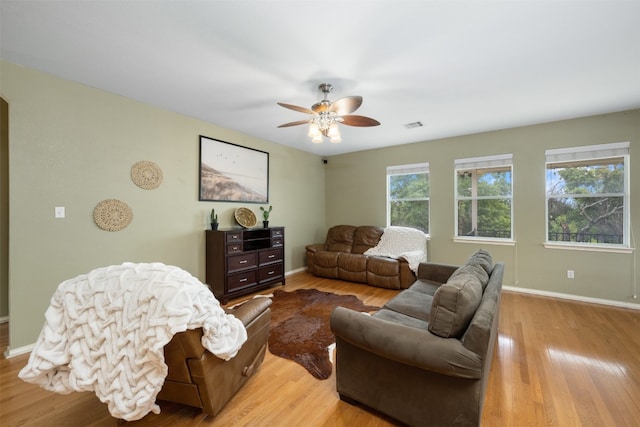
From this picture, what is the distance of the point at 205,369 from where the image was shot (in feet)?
4.60

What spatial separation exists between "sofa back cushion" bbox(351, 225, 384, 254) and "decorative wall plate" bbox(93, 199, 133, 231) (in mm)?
3726

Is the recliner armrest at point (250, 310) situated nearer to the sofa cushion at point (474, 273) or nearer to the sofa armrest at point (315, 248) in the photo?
the sofa cushion at point (474, 273)

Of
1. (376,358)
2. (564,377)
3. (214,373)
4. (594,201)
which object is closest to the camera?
(214,373)

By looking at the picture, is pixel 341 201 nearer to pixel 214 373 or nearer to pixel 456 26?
pixel 456 26

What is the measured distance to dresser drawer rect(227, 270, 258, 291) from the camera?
3.65 m

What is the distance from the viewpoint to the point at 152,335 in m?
1.19

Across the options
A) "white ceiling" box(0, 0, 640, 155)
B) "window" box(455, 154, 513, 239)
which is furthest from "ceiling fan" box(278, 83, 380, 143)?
"window" box(455, 154, 513, 239)

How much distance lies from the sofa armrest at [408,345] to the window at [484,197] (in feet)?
12.1

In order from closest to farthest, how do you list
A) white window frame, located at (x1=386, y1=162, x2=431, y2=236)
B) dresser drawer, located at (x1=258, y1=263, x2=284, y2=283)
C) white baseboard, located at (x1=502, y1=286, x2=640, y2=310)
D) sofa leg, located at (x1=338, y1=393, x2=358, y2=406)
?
sofa leg, located at (x1=338, y1=393, x2=358, y2=406)
white baseboard, located at (x1=502, y1=286, x2=640, y2=310)
dresser drawer, located at (x1=258, y1=263, x2=284, y2=283)
white window frame, located at (x1=386, y1=162, x2=431, y2=236)

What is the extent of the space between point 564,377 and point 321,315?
7.15 ft

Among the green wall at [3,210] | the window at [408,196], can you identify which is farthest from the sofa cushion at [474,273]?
the green wall at [3,210]

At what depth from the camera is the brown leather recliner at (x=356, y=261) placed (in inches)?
165

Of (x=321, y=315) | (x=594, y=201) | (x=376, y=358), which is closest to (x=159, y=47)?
(x=376, y=358)

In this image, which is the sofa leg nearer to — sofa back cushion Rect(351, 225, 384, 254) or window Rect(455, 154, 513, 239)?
sofa back cushion Rect(351, 225, 384, 254)
